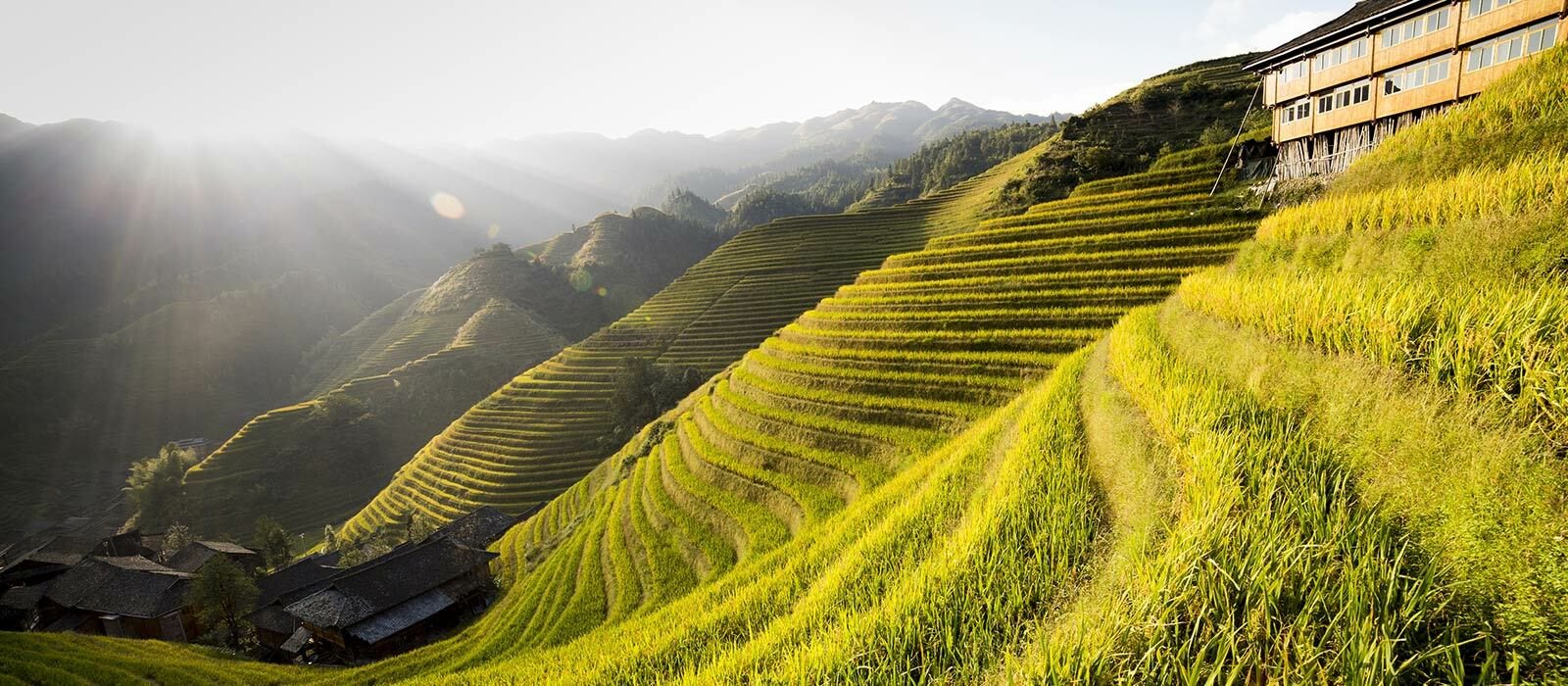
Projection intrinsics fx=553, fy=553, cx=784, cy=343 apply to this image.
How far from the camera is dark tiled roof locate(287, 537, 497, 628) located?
864 inches

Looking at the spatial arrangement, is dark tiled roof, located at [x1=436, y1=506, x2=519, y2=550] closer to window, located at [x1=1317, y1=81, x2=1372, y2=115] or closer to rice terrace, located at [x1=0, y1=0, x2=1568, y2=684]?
rice terrace, located at [x1=0, y1=0, x2=1568, y2=684]

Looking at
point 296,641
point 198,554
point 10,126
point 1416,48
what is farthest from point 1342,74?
point 10,126

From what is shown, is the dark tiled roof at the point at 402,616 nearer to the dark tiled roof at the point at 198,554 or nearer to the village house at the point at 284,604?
the village house at the point at 284,604

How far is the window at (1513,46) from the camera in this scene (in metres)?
11.7

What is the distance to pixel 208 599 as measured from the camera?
25.1 meters

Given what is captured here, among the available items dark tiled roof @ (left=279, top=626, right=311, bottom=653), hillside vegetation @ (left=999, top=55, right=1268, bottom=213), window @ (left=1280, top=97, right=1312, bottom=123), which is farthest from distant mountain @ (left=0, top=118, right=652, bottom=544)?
window @ (left=1280, top=97, right=1312, bottom=123)

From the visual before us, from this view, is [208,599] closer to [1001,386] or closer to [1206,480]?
[1001,386]

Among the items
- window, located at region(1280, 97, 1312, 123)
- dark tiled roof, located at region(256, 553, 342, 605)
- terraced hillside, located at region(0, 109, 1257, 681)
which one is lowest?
dark tiled roof, located at region(256, 553, 342, 605)

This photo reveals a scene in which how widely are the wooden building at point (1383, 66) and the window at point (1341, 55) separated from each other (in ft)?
0.10

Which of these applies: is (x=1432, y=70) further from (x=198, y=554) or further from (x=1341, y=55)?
(x=198, y=554)

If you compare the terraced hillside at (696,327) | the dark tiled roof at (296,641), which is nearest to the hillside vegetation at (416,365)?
the terraced hillside at (696,327)

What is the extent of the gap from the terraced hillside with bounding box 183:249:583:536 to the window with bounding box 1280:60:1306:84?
7370cm

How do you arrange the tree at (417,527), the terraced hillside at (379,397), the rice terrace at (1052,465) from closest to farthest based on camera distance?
the rice terrace at (1052,465) < the tree at (417,527) < the terraced hillside at (379,397)

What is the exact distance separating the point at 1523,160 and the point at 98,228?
23191cm
